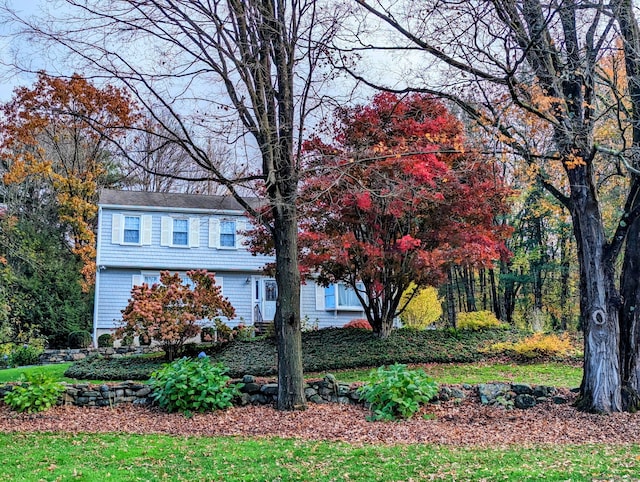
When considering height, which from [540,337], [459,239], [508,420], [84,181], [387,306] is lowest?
[508,420]

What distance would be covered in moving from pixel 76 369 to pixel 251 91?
25.9ft

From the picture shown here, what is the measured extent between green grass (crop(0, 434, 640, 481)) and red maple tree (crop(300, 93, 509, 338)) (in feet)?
19.9

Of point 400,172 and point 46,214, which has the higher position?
point 46,214

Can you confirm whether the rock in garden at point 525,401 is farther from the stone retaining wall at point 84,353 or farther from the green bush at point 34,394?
the stone retaining wall at point 84,353

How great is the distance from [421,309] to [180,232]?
9.25 m

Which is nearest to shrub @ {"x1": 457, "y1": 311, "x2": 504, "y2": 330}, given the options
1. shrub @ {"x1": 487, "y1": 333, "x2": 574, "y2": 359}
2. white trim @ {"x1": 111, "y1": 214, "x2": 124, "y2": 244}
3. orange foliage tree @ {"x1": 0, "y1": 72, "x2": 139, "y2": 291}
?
shrub @ {"x1": 487, "y1": 333, "x2": 574, "y2": 359}

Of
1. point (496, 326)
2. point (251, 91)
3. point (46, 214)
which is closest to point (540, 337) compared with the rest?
point (496, 326)

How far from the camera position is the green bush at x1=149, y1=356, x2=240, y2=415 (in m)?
7.81

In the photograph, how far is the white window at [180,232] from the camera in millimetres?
19312

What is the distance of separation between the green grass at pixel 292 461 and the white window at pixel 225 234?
45.2 ft

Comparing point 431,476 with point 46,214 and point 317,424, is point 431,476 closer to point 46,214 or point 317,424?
point 317,424

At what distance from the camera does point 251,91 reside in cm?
788

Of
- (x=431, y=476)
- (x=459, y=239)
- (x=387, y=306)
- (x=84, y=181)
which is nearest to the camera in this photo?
(x=431, y=476)

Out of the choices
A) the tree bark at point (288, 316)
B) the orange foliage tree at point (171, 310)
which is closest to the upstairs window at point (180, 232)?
the orange foliage tree at point (171, 310)
